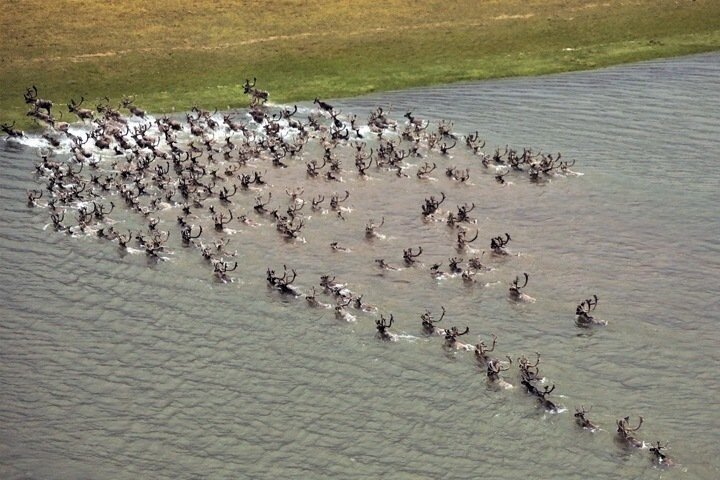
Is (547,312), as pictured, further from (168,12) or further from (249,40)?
(168,12)

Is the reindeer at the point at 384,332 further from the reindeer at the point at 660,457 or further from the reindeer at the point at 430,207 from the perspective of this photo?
the reindeer at the point at 430,207

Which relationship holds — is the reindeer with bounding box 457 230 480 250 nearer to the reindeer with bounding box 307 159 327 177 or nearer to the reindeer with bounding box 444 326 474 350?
the reindeer with bounding box 444 326 474 350

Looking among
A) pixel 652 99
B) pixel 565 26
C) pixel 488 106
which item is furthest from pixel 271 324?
pixel 565 26

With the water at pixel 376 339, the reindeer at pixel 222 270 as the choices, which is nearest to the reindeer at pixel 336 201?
the water at pixel 376 339

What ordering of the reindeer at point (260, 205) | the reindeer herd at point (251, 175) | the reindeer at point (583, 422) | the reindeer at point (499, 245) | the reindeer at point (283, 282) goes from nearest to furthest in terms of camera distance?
the reindeer at point (583, 422), the reindeer at point (283, 282), the reindeer herd at point (251, 175), the reindeer at point (499, 245), the reindeer at point (260, 205)

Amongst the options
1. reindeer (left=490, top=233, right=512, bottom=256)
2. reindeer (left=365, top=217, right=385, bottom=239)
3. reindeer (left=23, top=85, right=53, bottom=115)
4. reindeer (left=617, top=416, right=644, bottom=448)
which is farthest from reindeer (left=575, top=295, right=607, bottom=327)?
reindeer (left=23, top=85, right=53, bottom=115)
